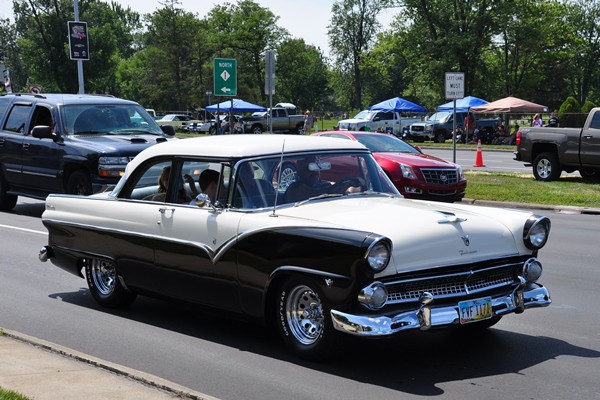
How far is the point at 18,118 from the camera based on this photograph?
16.9 metres

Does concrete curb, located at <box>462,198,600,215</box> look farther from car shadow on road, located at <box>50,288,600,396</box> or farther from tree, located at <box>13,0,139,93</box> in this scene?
tree, located at <box>13,0,139,93</box>

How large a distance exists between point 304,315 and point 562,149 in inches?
694

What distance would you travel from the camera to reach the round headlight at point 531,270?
691 cm

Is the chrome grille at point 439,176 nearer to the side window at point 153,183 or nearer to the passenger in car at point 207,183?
the side window at point 153,183

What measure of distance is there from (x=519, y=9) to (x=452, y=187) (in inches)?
1967

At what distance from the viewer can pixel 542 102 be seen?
96.6m

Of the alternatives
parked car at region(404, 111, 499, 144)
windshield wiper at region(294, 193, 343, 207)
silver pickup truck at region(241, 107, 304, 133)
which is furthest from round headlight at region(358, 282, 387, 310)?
silver pickup truck at region(241, 107, 304, 133)

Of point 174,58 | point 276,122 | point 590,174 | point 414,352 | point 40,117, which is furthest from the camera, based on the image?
point 174,58

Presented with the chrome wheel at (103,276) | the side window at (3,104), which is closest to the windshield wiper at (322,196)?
the chrome wheel at (103,276)

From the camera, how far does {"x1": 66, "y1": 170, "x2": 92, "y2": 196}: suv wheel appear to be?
1516 centimetres

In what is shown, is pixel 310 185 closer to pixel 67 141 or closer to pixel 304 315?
pixel 304 315

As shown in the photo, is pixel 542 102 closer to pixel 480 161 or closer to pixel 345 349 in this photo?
pixel 480 161

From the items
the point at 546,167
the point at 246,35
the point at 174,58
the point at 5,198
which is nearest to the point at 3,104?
the point at 5,198

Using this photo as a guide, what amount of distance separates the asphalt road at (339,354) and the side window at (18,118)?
23.9ft
